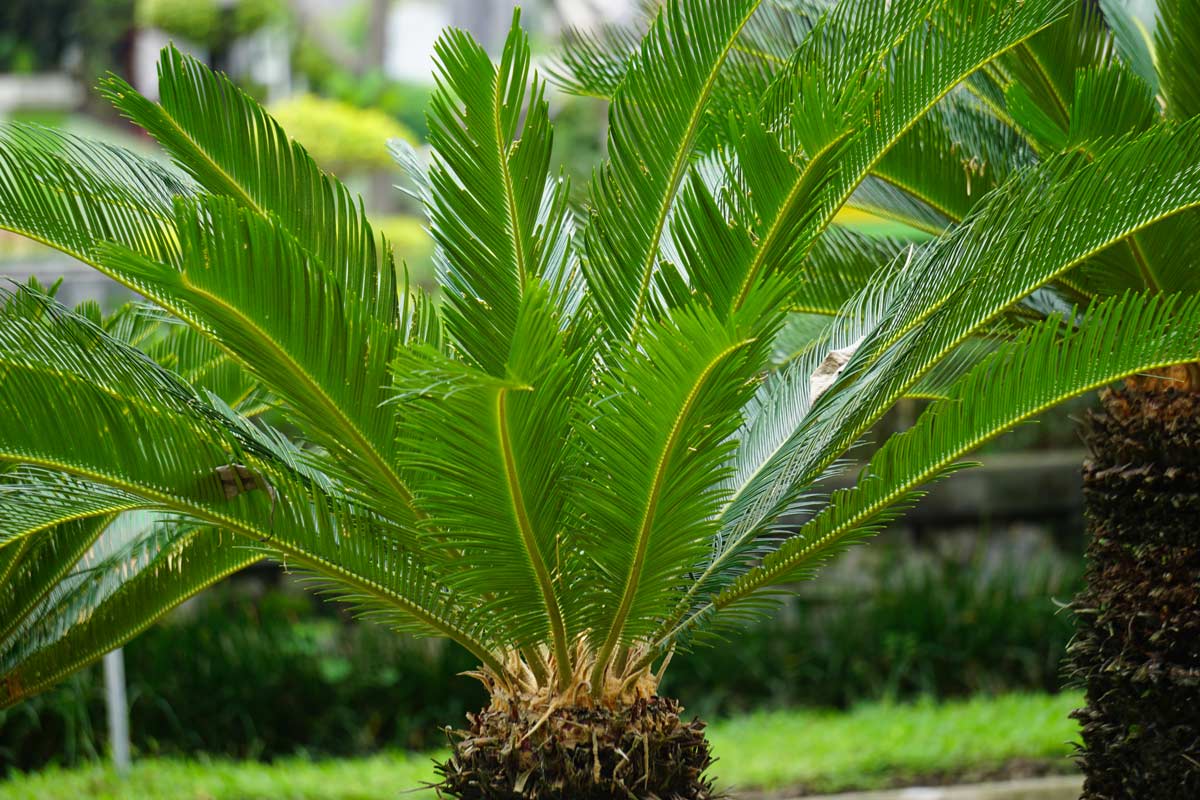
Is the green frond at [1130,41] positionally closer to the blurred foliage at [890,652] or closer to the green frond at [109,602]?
the green frond at [109,602]

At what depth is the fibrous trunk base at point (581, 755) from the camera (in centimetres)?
310

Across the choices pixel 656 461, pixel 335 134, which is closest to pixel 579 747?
pixel 656 461

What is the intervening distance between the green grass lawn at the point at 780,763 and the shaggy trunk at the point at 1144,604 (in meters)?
1.65

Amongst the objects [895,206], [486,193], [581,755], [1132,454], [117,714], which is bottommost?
[117,714]

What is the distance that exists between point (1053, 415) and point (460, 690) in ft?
16.0

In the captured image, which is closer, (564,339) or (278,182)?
(564,339)

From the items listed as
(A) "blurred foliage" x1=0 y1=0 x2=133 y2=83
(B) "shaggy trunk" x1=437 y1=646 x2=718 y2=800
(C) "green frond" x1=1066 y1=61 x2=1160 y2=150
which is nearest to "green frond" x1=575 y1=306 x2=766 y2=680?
(B) "shaggy trunk" x1=437 y1=646 x2=718 y2=800

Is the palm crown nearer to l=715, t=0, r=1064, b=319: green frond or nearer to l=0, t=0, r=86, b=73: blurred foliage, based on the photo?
l=715, t=0, r=1064, b=319: green frond

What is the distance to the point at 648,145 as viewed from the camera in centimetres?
334

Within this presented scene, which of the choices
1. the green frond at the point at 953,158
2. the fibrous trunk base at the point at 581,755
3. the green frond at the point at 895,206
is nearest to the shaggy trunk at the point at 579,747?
the fibrous trunk base at the point at 581,755

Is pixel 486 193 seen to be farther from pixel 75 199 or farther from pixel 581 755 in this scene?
pixel 581 755

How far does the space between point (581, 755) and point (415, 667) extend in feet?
13.7

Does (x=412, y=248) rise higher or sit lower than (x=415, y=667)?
higher

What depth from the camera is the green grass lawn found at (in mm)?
5488
